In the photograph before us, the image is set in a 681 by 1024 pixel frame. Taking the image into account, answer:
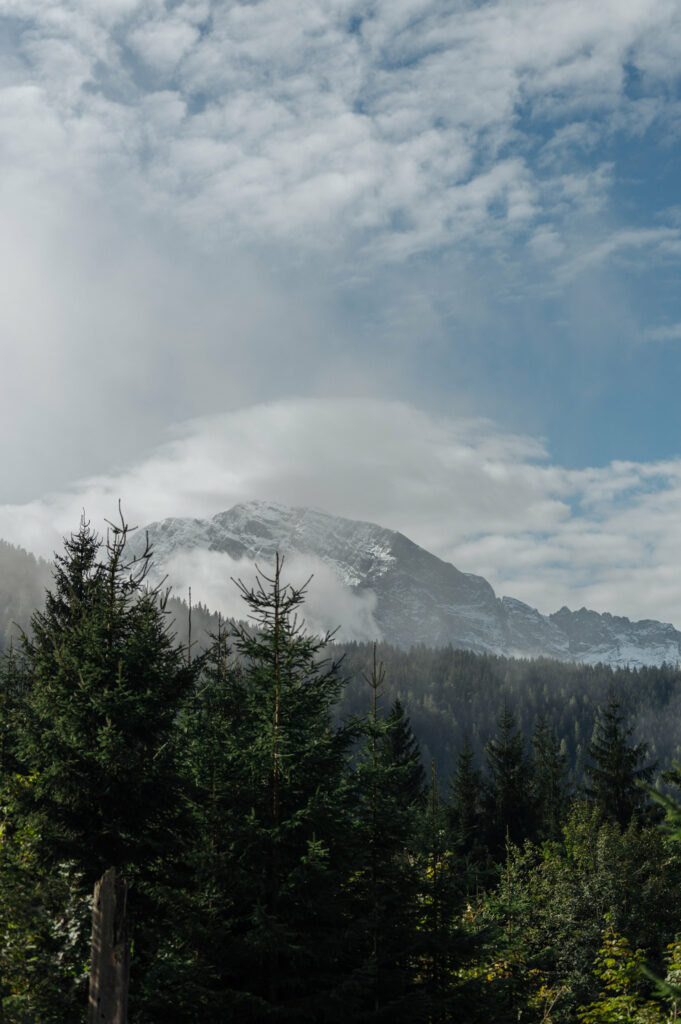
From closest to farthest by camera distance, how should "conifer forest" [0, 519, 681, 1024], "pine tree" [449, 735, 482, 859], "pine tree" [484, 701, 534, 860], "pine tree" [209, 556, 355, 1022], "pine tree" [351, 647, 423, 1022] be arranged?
"conifer forest" [0, 519, 681, 1024]
"pine tree" [209, 556, 355, 1022]
"pine tree" [351, 647, 423, 1022]
"pine tree" [484, 701, 534, 860]
"pine tree" [449, 735, 482, 859]

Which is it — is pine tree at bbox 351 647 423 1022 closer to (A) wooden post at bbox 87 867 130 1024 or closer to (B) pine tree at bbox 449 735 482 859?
(A) wooden post at bbox 87 867 130 1024

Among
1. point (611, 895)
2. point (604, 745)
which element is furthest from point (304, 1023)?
point (604, 745)

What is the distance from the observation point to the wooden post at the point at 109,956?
22.8ft

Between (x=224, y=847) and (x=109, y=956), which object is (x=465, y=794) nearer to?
(x=224, y=847)

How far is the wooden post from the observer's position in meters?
6.95

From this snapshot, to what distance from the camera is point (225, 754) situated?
14.0 m

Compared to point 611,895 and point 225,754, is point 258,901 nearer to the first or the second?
point 225,754

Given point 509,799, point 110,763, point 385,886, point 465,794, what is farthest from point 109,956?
point 465,794

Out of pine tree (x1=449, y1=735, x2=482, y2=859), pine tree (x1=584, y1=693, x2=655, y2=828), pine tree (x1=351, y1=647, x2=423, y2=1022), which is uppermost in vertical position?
pine tree (x1=351, y1=647, x2=423, y2=1022)

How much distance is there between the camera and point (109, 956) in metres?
7.10

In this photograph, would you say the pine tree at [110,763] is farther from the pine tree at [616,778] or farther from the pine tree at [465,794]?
the pine tree at [465,794]

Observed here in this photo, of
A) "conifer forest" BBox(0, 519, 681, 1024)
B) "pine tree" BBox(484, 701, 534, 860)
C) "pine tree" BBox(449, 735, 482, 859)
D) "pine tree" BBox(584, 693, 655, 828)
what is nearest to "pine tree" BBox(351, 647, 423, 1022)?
"conifer forest" BBox(0, 519, 681, 1024)

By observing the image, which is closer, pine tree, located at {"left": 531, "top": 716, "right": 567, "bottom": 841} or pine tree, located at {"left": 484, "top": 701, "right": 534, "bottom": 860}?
pine tree, located at {"left": 531, "top": 716, "right": 567, "bottom": 841}

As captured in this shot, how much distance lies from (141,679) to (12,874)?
3569 mm
